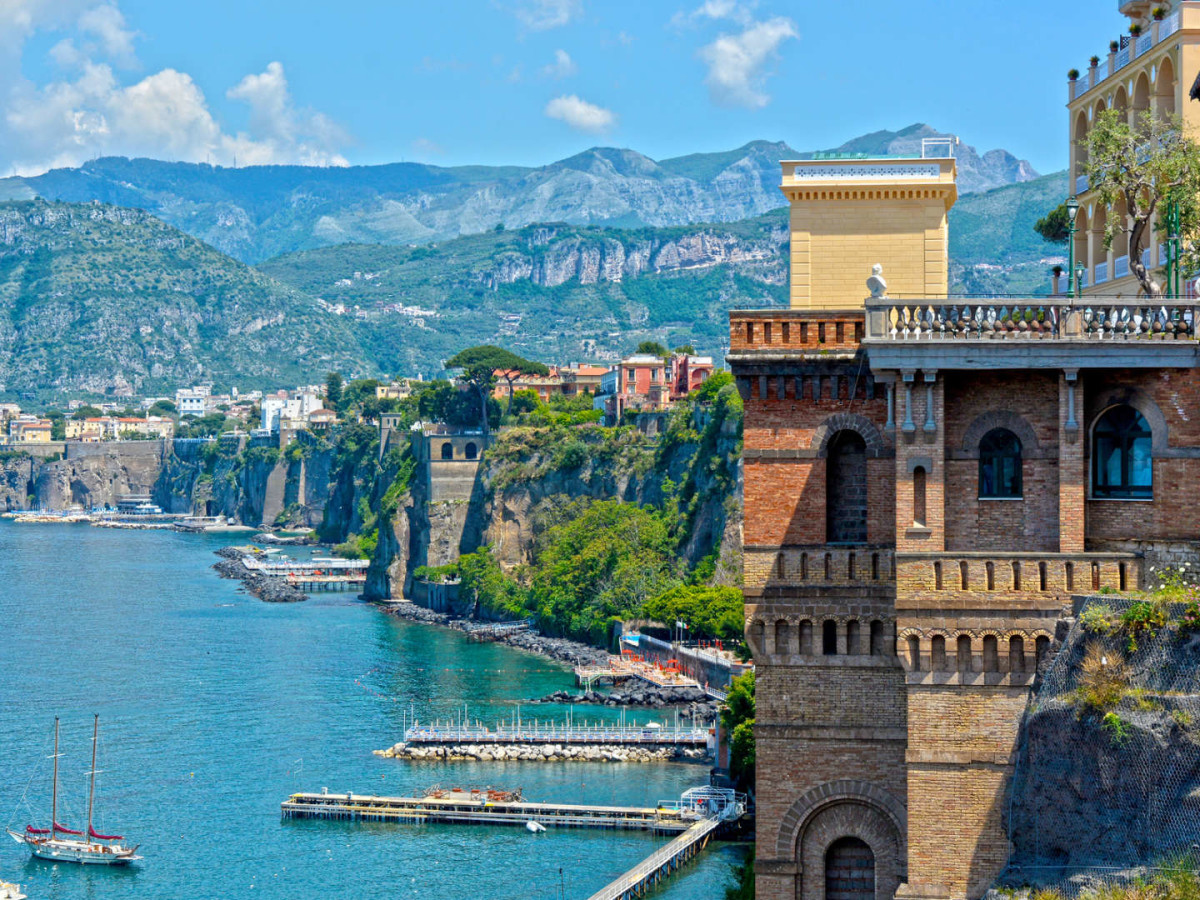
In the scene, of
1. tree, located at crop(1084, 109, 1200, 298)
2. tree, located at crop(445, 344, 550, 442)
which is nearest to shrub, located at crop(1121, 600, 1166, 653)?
tree, located at crop(1084, 109, 1200, 298)

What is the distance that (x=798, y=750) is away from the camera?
26406 millimetres

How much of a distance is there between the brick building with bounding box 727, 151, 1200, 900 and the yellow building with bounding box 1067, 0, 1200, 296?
11259 millimetres

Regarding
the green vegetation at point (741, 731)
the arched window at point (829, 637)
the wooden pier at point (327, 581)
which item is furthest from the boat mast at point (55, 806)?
the wooden pier at point (327, 581)

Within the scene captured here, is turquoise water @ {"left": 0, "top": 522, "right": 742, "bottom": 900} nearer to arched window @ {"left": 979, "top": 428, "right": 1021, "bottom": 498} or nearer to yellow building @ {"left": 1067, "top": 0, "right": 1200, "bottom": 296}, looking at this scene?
yellow building @ {"left": 1067, "top": 0, "right": 1200, "bottom": 296}

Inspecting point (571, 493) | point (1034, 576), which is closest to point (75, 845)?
point (1034, 576)

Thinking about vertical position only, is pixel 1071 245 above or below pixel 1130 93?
below

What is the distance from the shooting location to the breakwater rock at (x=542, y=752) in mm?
85562

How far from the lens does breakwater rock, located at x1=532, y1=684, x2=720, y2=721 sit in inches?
3794

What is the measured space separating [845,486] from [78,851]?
174 ft

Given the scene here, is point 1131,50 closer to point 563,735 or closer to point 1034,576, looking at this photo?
point 1034,576

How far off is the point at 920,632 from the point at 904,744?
4.18 metres

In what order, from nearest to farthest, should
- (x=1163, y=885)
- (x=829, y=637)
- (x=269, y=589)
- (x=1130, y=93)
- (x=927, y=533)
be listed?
(x=1163, y=885), (x=927, y=533), (x=829, y=637), (x=1130, y=93), (x=269, y=589)

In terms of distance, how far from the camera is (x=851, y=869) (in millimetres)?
26266

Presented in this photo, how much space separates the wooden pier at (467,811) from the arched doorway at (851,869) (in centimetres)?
4592
